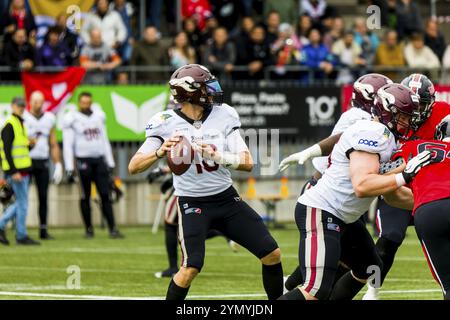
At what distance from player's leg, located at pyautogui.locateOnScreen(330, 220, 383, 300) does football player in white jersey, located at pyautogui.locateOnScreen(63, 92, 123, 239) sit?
29.3 feet

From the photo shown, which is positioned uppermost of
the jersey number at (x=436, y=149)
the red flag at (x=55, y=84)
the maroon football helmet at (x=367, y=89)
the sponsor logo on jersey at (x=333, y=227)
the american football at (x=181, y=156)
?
the maroon football helmet at (x=367, y=89)

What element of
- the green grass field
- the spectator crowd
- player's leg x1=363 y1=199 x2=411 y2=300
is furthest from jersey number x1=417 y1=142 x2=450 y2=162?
the spectator crowd

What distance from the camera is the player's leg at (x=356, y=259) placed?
26.9 ft

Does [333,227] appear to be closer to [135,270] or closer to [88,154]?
[135,270]

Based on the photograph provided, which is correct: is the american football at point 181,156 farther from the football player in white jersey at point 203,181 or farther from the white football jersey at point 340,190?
the white football jersey at point 340,190

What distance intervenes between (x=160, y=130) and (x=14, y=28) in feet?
35.9

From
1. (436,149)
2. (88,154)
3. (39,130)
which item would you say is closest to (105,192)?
(88,154)

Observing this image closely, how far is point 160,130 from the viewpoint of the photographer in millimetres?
8547

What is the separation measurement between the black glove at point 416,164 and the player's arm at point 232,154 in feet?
4.82

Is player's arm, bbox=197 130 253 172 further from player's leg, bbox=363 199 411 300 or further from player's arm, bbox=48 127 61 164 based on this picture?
player's arm, bbox=48 127 61 164

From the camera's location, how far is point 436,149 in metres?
7.17

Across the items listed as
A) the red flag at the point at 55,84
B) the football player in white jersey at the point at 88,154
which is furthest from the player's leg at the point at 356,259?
the red flag at the point at 55,84

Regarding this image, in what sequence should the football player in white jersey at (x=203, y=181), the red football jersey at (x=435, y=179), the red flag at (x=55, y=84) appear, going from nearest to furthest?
the red football jersey at (x=435, y=179) → the football player in white jersey at (x=203, y=181) → the red flag at (x=55, y=84)
